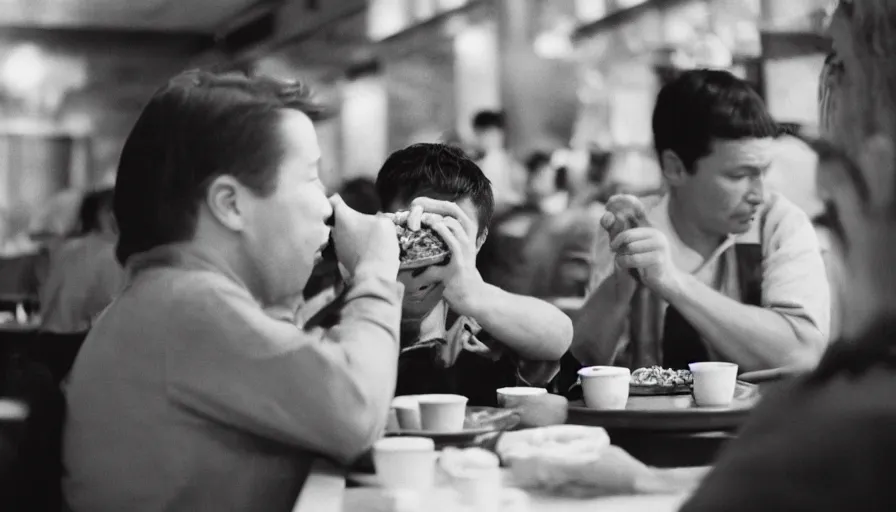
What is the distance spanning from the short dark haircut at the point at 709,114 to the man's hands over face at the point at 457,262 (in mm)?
927

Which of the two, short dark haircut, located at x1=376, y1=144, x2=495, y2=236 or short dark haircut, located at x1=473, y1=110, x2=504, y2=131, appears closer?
short dark haircut, located at x1=376, y1=144, x2=495, y2=236

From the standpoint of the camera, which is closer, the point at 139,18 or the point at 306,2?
the point at 306,2

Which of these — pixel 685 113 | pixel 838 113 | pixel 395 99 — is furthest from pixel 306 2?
pixel 838 113

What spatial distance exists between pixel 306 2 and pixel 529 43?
338cm

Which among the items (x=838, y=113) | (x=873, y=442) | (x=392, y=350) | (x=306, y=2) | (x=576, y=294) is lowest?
(x=576, y=294)

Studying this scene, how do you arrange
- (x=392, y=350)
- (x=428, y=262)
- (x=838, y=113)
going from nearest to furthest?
(x=838, y=113), (x=392, y=350), (x=428, y=262)

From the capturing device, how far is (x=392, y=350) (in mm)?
1545

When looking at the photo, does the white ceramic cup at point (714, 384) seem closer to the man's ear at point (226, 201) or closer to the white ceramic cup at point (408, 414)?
the white ceramic cup at point (408, 414)

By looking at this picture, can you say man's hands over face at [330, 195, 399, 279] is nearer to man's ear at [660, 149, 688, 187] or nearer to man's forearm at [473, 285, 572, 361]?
man's forearm at [473, 285, 572, 361]

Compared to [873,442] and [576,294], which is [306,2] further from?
[873,442]

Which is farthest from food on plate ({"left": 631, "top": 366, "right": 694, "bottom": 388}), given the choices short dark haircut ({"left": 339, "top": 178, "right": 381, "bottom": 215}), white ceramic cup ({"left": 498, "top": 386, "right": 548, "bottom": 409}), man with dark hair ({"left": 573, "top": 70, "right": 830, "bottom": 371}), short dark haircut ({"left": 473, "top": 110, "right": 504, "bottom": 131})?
short dark haircut ({"left": 473, "top": 110, "right": 504, "bottom": 131})

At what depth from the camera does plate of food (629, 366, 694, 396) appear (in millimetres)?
2018

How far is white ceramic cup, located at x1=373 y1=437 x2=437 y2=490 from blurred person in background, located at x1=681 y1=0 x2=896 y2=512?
756 mm

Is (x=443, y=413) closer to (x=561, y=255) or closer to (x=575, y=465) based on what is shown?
(x=575, y=465)
